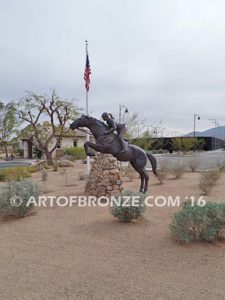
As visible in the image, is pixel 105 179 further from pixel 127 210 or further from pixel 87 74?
pixel 87 74

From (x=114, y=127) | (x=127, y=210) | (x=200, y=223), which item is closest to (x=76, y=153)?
(x=114, y=127)

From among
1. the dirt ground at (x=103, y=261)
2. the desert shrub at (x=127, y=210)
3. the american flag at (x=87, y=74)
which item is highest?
the american flag at (x=87, y=74)

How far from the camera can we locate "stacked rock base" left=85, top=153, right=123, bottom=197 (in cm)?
973

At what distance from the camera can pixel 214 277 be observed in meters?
4.54

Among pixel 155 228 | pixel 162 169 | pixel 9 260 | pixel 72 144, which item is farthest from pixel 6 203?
pixel 72 144

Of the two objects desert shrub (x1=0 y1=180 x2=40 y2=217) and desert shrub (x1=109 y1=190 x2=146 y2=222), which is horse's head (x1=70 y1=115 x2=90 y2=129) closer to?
desert shrub (x1=0 y1=180 x2=40 y2=217)

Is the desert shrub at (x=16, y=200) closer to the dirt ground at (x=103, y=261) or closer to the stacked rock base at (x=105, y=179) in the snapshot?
the dirt ground at (x=103, y=261)

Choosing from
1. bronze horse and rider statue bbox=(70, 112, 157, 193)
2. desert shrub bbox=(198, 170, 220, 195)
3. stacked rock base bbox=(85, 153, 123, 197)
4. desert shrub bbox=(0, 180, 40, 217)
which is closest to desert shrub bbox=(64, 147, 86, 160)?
desert shrub bbox=(198, 170, 220, 195)

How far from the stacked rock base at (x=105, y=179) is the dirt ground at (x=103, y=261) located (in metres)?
1.90

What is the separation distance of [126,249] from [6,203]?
348 cm

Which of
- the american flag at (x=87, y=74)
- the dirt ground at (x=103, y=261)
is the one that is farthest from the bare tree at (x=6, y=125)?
the dirt ground at (x=103, y=261)

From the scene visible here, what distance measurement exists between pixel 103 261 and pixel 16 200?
11.4ft

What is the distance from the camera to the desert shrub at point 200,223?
5699mm

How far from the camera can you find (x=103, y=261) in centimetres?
519
